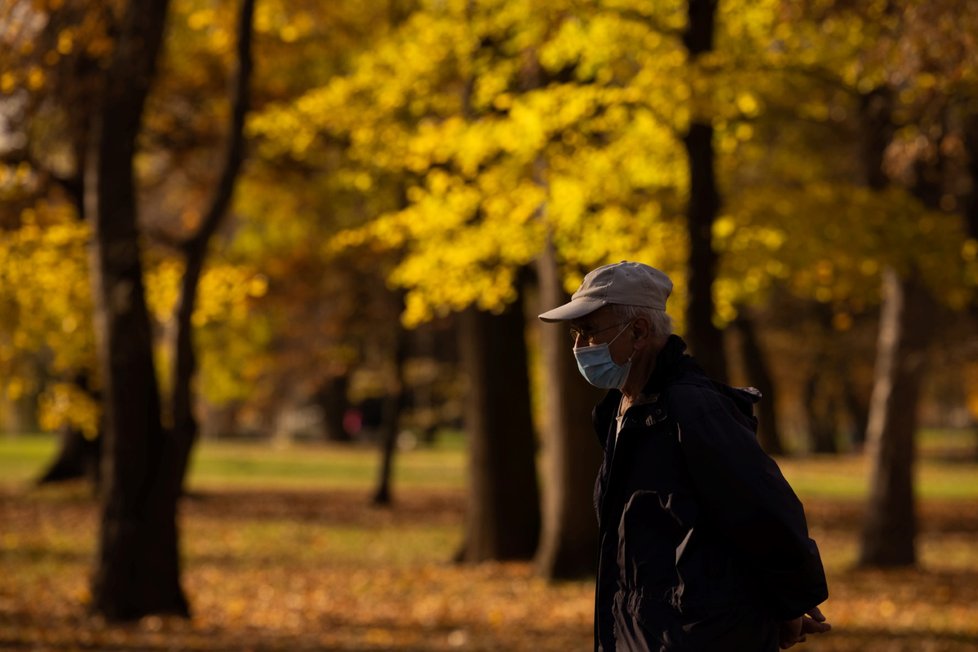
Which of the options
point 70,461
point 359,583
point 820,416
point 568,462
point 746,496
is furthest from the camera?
point 820,416

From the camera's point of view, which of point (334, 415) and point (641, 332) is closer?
point (641, 332)

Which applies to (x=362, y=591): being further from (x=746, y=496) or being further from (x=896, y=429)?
(x=746, y=496)

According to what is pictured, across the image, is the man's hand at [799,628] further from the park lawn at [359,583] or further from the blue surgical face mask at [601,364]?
the park lawn at [359,583]

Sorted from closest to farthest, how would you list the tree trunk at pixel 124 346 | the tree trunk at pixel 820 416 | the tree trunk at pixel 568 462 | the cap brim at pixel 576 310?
the cap brim at pixel 576 310 < the tree trunk at pixel 124 346 < the tree trunk at pixel 568 462 < the tree trunk at pixel 820 416

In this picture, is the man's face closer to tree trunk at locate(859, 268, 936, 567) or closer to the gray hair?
the gray hair

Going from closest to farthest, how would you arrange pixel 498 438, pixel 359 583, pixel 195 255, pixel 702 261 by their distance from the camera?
pixel 702 261
pixel 195 255
pixel 359 583
pixel 498 438

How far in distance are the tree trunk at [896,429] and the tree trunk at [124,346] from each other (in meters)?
8.51

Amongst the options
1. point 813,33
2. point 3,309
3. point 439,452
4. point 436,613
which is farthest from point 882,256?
point 439,452

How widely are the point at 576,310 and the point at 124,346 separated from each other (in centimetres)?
833

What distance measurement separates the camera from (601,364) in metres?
4.20

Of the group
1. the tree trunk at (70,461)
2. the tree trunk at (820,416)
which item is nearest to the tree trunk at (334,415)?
the tree trunk at (820,416)

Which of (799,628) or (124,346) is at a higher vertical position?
(124,346)

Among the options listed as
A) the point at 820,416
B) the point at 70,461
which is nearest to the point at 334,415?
the point at 820,416

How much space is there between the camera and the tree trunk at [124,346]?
11.9 meters
